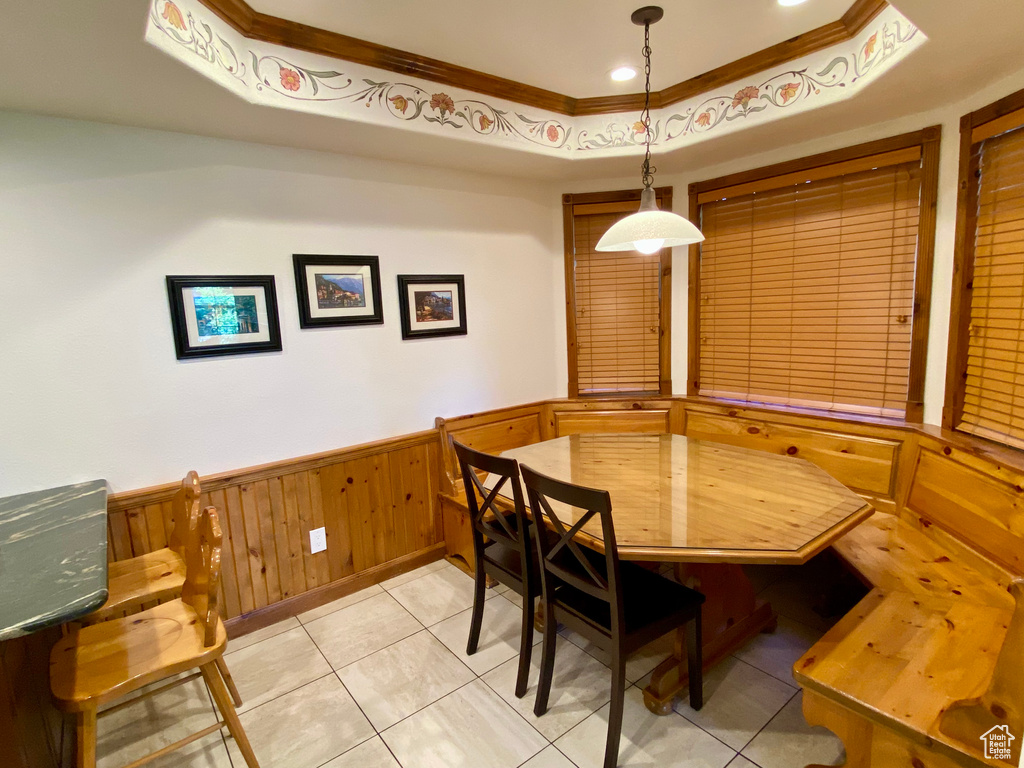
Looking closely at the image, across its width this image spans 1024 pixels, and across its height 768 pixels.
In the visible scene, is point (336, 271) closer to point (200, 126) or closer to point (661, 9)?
point (200, 126)

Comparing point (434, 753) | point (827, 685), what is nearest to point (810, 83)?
→ point (827, 685)

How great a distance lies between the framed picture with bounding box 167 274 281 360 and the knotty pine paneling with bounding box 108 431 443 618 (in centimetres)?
58

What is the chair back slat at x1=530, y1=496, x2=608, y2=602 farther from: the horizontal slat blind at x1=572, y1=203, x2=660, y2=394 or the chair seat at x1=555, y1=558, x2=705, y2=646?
the horizontal slat blind at x1=572, y1=203, x2=660, y2=394

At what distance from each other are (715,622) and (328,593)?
6.34 feet

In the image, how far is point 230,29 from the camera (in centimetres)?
185

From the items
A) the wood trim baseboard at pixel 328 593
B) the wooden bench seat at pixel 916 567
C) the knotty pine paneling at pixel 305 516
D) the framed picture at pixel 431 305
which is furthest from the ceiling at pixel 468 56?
the wood trim baseboard at pixel 328 593

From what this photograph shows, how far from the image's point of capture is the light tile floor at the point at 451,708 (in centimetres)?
171

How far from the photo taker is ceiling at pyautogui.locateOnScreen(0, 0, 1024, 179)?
1.49 m

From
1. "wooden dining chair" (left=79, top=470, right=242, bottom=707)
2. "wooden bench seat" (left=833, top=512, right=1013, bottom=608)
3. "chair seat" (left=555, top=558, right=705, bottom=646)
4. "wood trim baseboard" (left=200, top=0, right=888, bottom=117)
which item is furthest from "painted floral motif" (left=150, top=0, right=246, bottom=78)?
"wooden bench seat" (left=833, top=512, right=1013, bottom=608)

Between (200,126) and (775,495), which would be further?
(200,126)

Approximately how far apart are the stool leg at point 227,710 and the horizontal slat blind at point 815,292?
300 cm

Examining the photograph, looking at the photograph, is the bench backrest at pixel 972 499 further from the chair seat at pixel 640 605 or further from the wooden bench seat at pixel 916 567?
the chair seat at pixel 640 605

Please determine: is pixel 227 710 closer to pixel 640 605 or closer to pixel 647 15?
pixel 640 605

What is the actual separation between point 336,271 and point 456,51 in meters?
1.18
